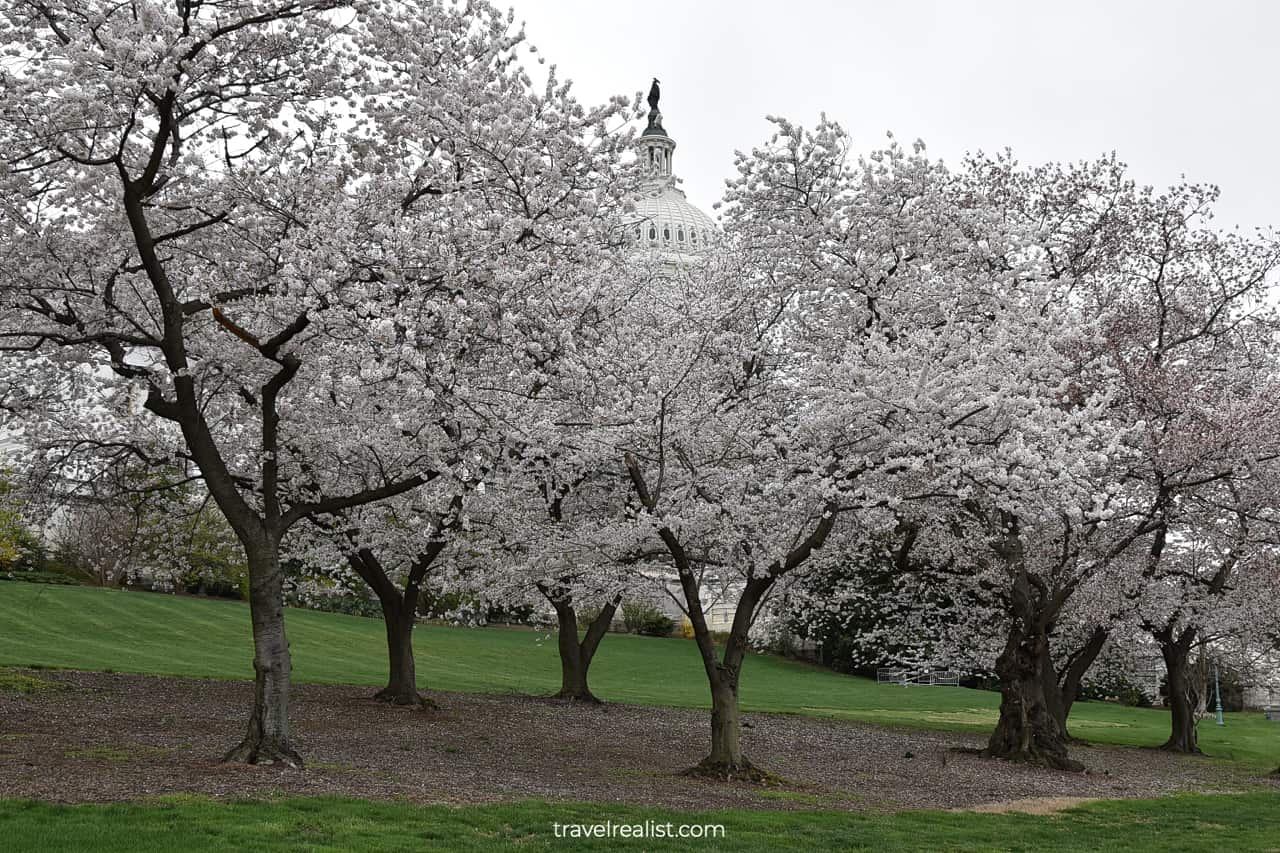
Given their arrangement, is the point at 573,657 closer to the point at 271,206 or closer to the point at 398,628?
the point at 398,628

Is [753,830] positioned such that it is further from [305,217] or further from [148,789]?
[305,217]

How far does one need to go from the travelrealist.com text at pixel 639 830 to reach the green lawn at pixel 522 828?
5.2 inches

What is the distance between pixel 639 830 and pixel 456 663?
3086cm

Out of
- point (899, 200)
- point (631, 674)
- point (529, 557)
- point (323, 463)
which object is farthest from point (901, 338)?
point (631, 674)

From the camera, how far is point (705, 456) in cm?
1586

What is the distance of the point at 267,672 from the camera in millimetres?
12586

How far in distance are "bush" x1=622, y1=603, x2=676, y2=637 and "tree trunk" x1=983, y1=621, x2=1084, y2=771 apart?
127 ft

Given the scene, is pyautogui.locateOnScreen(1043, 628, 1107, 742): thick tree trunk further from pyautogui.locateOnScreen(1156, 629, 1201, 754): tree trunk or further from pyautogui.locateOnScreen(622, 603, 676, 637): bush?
pyautogui.locateOnScreen(622, 603, 676, 637): bush

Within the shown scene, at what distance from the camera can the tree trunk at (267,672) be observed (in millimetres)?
12438

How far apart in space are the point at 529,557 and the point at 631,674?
28415 mm

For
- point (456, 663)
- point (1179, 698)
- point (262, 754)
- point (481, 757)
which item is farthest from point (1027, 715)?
point (456, 663)

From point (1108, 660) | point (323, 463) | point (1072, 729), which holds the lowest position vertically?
point (1072, 729)

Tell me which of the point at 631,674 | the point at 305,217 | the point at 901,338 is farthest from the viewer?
the point at 631,674

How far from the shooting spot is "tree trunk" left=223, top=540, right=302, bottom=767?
40.8 ft
